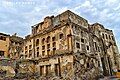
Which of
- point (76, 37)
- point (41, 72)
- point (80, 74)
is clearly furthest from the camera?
point (41, 72)

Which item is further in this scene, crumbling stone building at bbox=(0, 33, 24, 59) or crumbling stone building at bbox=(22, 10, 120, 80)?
crumbling stone building at bbox=(0, 33, 24, 59)

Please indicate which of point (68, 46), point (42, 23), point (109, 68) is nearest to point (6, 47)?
point (42, 23)

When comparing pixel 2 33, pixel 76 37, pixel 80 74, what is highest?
pixel 2 33

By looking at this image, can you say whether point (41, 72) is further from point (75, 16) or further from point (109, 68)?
point (109, 68)

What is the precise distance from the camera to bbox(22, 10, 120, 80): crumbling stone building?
2706 centimetres

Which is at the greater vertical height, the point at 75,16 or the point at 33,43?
the point at 75,16

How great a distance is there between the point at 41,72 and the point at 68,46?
8.05 metres

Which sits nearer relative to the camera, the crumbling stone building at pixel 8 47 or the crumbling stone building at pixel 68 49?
the crumbling stone building at pixel 68 49

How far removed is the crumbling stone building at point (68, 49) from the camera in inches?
1065

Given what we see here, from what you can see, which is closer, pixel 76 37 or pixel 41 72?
pixel 76 37

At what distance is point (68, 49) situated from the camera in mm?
27781

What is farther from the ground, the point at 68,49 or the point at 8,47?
the point at 8,47

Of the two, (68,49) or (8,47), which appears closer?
(68,49)

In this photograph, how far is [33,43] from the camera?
3569 centimetres
